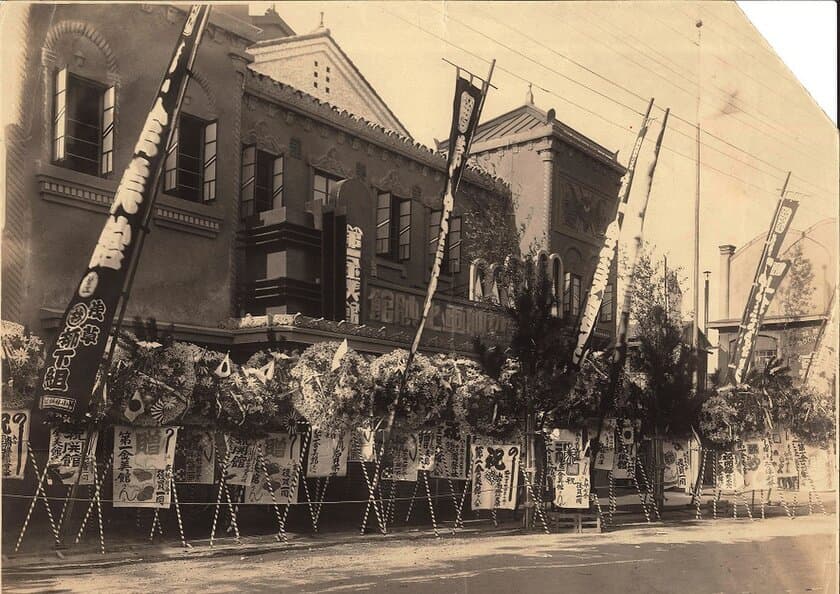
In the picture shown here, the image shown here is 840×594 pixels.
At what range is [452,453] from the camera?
332 inches

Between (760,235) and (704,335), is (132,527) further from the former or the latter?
(760,235)

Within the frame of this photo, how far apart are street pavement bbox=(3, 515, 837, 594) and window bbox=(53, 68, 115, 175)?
293cm

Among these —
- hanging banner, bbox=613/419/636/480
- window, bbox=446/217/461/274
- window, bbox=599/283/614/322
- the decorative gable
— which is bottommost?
hanging banner, bbox=613/419/636/480

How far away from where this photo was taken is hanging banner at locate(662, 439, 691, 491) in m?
9.77

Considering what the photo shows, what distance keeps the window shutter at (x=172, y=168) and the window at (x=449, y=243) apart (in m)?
2.39

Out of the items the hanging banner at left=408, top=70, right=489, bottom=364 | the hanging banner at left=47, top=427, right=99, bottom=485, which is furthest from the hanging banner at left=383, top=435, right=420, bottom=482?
the hanging banner at left=47, top=427, right=99, bottom=485

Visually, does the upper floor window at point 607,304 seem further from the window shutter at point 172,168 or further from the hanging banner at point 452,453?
the window shutter at point 172,168

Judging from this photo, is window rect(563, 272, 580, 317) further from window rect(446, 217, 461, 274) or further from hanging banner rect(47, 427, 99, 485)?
hanging banner rect(47, 427, 99, 485)

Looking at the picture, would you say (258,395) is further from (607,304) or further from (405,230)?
(607,304)

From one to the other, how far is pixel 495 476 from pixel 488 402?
2.44ft

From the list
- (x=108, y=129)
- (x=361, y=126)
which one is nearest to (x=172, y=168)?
(x=108, y=129)

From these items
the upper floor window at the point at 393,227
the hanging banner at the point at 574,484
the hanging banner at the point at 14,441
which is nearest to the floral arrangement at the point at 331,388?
the upper floor window at the point at 393,227

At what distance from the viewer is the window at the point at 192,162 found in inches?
263

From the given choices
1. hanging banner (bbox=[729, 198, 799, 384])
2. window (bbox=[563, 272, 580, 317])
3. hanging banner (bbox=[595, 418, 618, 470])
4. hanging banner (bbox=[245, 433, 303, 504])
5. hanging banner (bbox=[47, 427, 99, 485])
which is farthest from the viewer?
hanging banner (bbox=[729, 198, 799, 384])
